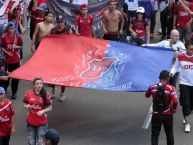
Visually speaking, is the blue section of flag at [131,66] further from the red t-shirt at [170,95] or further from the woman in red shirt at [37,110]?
the woman in red shirt at [37,110]

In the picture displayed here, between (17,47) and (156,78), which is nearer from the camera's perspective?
(156,78)

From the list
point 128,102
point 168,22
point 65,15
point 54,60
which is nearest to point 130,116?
point 128,102

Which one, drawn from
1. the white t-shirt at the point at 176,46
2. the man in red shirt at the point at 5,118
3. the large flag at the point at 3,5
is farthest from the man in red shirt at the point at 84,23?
the man in red shirt at the point at 5,118

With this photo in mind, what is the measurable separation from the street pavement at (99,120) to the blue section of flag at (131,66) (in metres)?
0.94

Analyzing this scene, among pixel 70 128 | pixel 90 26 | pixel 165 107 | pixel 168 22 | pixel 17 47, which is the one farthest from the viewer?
pixel 168 22

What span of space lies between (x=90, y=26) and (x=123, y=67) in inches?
120

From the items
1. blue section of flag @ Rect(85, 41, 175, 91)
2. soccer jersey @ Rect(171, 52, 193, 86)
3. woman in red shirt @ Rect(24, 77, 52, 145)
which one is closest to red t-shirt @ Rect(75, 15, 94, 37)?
blue section of flag @ Rect(85, 41, 175, 91)

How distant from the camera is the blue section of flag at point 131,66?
10.4 m

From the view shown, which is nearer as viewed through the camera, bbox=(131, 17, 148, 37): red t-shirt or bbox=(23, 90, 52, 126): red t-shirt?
bbox=(23, 90, 52, 126): red t-shirt

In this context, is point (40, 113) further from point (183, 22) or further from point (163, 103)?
point (183, 22)

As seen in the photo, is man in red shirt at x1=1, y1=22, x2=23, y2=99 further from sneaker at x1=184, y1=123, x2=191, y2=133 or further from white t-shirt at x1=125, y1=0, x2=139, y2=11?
white t-shirt at x1=125, y1=0, x2=139, y2=11

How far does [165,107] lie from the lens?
9289 millimetres

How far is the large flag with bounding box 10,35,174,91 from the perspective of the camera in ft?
34.4

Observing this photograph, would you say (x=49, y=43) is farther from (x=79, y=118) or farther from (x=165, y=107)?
(x=165, y=107)
